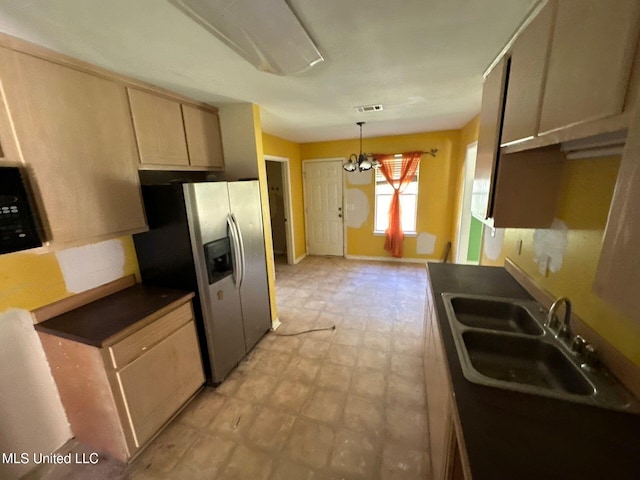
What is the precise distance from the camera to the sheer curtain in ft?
14.8

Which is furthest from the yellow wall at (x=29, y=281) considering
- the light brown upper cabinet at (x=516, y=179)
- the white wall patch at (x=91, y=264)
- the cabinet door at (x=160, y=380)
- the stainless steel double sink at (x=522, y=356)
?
the light brown upper cabinet at (x=516, y=179)

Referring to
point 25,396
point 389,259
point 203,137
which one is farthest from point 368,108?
point 25,396

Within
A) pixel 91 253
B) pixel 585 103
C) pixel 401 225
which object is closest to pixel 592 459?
pixel 585 103

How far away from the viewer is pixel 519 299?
1.56 m

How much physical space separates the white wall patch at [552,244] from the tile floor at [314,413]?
51.5 inches

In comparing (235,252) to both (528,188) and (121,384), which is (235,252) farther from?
(528,188)

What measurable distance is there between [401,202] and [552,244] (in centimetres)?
347

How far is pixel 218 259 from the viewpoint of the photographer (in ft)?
6.88

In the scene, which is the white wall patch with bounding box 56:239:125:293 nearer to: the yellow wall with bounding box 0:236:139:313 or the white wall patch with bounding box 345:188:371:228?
the yellow wall with bounding box 0:236:139:313

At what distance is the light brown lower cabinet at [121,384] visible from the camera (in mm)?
1440

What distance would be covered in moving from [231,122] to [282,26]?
151 centimetres

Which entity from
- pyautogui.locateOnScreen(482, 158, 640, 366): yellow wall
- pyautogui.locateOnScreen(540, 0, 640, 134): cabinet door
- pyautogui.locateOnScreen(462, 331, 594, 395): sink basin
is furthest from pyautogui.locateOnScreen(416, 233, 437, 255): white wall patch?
pyautogui.locateOnScreen(540, 0, 640, 134): cabinet door

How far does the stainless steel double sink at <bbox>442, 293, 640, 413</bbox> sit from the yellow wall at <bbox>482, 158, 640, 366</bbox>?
0.14 metres

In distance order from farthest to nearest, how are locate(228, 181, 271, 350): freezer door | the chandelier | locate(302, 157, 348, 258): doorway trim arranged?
locate(302, 157, 348, 258): doorway trim → the chandelier → locate(228, 181, 271, 350): freezer door
